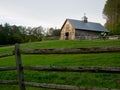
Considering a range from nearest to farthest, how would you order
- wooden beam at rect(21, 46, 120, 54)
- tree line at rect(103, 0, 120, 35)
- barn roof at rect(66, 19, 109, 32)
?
wooden beam at rect(21, 46, 120, 54) < barn roof at rect(66, 19, 109, 32) < tree line at rect(103, 0, 120, 35)

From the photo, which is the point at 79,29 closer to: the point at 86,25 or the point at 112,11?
the point at 86,25

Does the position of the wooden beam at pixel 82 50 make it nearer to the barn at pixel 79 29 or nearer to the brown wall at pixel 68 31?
the barn at pixel 79 29

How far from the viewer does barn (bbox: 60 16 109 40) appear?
62903 mm

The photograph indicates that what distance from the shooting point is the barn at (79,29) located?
6290cm

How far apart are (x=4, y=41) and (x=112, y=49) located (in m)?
65.3

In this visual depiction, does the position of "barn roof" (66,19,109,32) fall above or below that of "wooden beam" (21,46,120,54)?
above

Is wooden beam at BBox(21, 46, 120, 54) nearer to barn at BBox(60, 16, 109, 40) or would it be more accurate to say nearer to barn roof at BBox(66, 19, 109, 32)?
barn at BBox(60, 16, 109, 40)

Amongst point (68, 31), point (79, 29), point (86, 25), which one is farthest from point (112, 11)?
point (68, 31)

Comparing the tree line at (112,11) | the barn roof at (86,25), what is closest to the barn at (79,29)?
the barn roof at (86,25)

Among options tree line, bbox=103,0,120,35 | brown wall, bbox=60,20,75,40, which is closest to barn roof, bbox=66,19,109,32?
brown wall, bbox=60,20,75,40

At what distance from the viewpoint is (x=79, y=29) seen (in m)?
63.0

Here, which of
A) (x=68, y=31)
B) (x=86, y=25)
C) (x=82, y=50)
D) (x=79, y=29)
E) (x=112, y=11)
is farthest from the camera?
(x=112, y=11)

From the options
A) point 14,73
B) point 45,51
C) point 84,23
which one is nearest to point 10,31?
point 84,23

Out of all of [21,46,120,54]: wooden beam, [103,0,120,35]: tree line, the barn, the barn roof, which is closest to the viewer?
[21,46,120,54]: wooden beam
